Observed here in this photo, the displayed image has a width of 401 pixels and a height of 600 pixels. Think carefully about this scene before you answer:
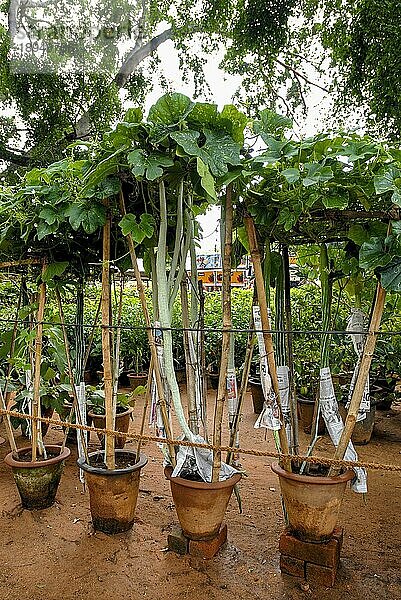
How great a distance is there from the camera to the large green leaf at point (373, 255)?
67.3 inches

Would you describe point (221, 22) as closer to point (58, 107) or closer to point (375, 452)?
point (58, 107)

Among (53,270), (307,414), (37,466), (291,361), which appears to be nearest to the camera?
(291,361)

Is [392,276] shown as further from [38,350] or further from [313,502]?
[38,350]

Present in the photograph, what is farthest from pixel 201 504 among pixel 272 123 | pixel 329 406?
pixel 272 123

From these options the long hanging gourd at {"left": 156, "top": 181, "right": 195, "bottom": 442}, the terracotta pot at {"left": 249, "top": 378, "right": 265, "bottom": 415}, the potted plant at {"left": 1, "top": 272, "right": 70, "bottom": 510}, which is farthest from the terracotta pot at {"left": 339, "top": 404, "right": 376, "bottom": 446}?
the potted plant at {"left": 1, "top": 272, "right": 70, "bottom": 510}

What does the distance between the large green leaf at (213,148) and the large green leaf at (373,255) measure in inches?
21.1

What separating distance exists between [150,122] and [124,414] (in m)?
2.29

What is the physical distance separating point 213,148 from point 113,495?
1563mm

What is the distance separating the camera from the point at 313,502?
195cm

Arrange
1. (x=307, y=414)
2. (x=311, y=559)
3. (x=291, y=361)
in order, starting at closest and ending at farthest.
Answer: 1. (x=311, y=559)
2. (x=291, y=361)
3. (x=307, y=414)

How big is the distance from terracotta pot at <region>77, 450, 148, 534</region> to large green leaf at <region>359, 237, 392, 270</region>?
137 centimetres

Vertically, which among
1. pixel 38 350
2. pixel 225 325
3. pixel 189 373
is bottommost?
pixel 189 373

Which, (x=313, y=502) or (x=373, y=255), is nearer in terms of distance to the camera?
(x=373, y=255)

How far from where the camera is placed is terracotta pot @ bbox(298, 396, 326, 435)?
4008 millimetres
